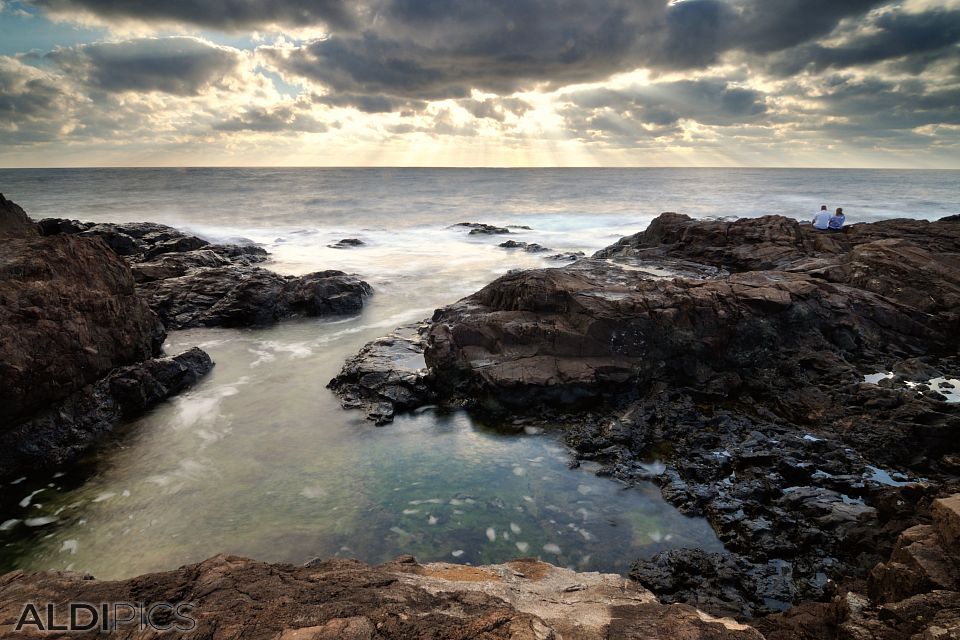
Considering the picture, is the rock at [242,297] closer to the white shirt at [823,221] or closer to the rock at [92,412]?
the rock at [92,412]

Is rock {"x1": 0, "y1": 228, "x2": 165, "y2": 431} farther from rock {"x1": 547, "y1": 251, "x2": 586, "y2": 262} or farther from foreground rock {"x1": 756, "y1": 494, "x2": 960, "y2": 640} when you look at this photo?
rock {"x1": 547, "y1": 251, "x2": 586, "y2": 262}

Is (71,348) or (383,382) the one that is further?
(383,382)

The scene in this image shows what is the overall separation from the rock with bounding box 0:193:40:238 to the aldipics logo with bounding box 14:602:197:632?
13335mm

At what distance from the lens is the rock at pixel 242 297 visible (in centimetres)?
1780

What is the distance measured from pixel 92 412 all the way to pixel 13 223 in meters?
7.22

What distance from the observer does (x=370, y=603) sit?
403 cm

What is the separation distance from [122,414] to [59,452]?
1813 millimetres

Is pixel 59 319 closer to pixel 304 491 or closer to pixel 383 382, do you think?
pixel 304 491

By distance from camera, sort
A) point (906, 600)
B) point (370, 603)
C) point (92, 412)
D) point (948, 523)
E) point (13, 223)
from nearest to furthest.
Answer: point (370, 603)
point (906, 600)
point (948, 523)
point (92, 412)
point (13, 223)

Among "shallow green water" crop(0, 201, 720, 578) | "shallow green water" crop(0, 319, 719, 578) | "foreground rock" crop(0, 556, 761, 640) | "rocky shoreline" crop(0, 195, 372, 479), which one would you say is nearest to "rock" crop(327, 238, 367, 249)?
"rocky shoreline" crop(0, 195, 372, 479)

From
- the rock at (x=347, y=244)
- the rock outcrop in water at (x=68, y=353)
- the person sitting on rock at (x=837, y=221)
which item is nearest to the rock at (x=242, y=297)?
the rock outcrop in water at (x=68, y=353)

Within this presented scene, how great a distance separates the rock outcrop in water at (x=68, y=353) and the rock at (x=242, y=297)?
422cm

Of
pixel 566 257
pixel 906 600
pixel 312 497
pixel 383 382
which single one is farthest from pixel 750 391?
pixel 566 257

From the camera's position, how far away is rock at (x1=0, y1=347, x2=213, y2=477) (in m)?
9.19
